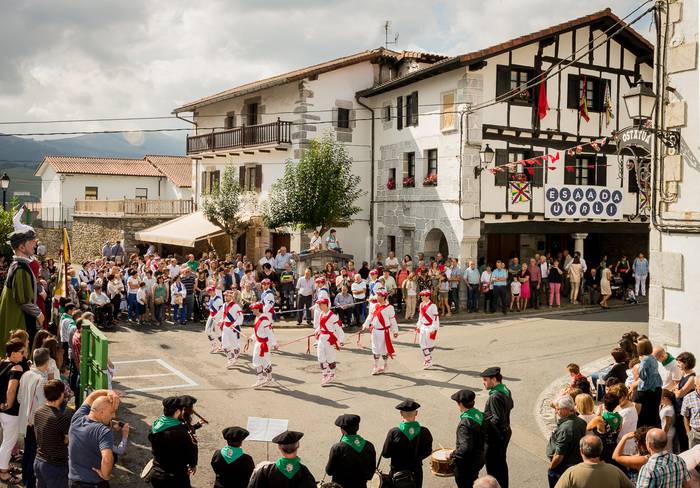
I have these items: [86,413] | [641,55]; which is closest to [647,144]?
[86,413]

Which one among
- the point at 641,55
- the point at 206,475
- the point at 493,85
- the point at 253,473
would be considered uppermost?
the point at 641,55

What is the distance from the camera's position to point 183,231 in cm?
3047

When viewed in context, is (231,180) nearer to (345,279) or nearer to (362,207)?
(362,207)

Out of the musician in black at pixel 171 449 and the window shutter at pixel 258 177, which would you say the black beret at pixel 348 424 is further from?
the window shutter at pixel 258 177

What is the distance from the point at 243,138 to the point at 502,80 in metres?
12.8

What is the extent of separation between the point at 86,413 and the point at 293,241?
22.0 metres

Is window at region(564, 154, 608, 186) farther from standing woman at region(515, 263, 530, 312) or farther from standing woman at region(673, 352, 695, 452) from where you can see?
standing woman at region(673, 352, 695, 452)

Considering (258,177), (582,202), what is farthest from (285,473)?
(258,177)

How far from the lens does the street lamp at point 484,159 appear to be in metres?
21.8

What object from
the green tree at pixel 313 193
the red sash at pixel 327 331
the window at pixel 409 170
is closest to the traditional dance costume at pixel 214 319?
the red sash at pixel 327 331

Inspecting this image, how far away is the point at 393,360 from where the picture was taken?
15891mm

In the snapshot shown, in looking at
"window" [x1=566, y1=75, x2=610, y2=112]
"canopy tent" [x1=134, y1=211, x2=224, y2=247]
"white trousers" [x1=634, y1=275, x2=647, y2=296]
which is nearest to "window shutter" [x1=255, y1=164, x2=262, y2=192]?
"canopy tent" [x1=134, y1=211, x2=224, y2=247]

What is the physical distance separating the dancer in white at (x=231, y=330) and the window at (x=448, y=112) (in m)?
11.9

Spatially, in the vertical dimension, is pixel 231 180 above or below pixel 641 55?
below
